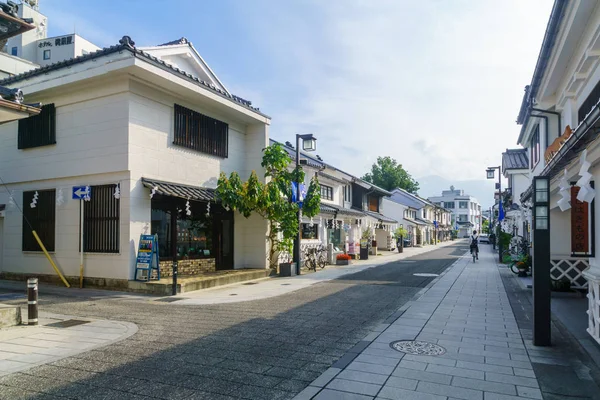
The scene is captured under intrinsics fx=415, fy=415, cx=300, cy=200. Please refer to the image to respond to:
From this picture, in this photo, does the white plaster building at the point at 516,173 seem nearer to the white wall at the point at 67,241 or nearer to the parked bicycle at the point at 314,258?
the parked bicycle at the point at 314,258

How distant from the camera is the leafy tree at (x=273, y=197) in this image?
15594 millimetres

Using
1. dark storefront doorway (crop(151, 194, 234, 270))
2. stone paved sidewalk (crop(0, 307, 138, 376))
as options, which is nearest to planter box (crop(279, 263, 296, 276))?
dark storefront doorway (crop(151, 194, 234, 270))

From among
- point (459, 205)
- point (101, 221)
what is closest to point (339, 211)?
point (101, 221)

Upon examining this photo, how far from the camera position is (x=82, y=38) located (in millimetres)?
39375

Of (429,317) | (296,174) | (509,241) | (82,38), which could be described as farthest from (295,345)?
(82,38)

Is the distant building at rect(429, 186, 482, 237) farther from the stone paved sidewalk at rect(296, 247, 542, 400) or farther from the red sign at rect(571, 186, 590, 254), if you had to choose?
the stone paved sidewalk at rect(296, 247, 542, 400)

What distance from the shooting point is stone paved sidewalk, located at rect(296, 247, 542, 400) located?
484 cm

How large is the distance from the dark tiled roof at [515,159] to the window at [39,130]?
27.7 meters

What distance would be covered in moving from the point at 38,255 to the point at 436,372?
14085mm

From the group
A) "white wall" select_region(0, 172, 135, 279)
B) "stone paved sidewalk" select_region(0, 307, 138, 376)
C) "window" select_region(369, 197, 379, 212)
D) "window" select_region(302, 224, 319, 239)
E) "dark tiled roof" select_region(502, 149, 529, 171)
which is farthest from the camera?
"window" select_region(369, 197, 379, 212)

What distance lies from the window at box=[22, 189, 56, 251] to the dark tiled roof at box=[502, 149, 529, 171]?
91.5 feet

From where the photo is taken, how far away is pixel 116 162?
41.9 feet

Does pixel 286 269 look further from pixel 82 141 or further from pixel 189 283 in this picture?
pixel 82 141

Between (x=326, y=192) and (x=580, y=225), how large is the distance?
20.2 meters
